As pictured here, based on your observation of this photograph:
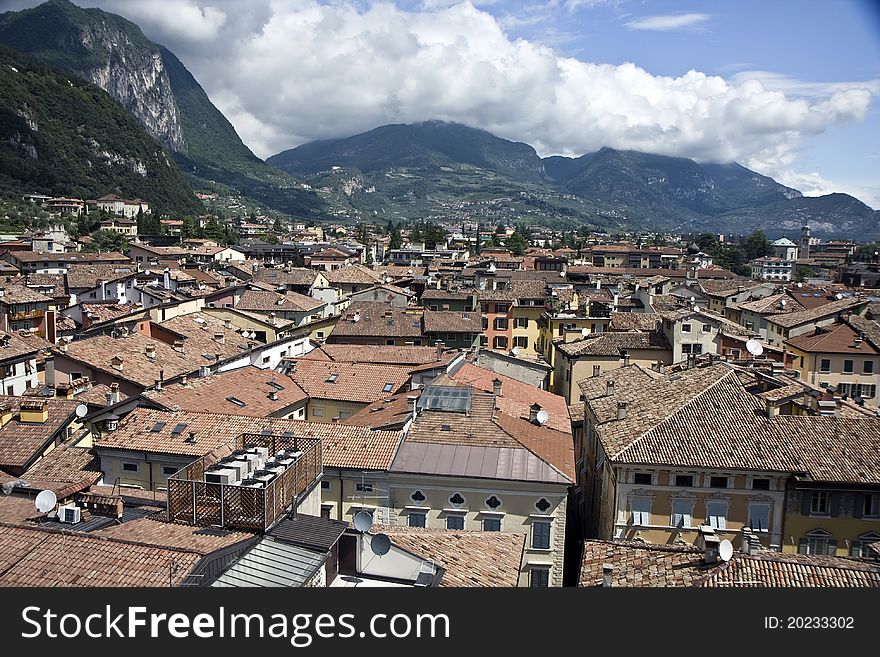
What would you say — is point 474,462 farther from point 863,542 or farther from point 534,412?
point 863,542

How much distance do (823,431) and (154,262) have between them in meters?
93.2

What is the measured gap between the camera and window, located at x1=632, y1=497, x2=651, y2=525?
23484mm

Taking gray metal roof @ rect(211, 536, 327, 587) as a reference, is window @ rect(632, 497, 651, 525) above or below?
below

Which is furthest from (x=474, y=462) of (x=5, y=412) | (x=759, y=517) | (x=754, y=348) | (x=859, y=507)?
(x=754, y=348)

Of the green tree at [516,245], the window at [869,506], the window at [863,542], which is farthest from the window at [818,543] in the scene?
the green tree at [516,245]

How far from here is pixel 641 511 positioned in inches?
927

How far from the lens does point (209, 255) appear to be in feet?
355

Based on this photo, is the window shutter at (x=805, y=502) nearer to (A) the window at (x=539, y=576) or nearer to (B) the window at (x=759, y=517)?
(B) the window at (x=759, y=517)

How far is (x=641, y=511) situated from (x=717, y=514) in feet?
7.75

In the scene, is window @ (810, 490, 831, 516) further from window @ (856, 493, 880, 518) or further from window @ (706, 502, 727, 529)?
window @ (706, 502, 727, 529)

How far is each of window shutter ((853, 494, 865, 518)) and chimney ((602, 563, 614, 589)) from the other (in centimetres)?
972

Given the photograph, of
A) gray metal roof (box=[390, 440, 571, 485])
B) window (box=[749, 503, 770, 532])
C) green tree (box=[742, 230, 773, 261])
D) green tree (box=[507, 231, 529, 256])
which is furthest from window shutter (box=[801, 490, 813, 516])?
green tree (box=[742, 230, 773, 261])

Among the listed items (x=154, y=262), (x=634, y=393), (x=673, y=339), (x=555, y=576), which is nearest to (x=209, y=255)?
(x=154, y=262)

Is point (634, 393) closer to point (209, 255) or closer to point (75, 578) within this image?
point (75, 578)
